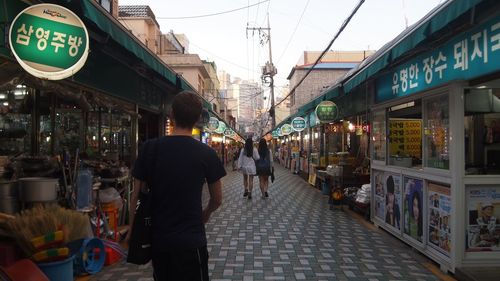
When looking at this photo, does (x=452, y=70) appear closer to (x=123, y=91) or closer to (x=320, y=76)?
(x=123, y=91)

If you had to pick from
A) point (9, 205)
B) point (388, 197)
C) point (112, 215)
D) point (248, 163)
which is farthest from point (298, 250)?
point (248, 163)

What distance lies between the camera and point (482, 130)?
7570 millimetres

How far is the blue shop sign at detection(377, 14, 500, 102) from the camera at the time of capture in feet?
16.1

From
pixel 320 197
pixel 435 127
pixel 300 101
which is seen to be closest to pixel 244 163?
pixel 320 197

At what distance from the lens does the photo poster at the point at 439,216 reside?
614 centimetres

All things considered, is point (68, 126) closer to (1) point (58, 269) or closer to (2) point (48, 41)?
(2) point (48, 41)

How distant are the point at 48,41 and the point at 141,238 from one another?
2.68 meters

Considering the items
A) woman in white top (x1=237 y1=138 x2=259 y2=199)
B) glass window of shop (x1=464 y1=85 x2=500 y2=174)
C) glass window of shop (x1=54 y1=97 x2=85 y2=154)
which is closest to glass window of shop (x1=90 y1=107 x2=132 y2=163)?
glass window of shop (x1=54 y1=97 x2=85 y2=154)

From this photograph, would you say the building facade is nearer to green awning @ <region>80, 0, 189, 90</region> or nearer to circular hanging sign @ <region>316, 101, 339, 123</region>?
circular hanging sign @ <region>316, 101, 339, 123</region>

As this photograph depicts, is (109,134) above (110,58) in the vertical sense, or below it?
below

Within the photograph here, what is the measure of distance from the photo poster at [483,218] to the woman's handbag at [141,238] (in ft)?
15.7

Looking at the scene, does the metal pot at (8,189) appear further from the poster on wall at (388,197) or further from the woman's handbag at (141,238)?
the poster on wall at (388,197)

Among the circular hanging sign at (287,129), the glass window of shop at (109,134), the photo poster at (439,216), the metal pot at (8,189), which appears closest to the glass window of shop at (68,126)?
the glass window of shop at (109,134)

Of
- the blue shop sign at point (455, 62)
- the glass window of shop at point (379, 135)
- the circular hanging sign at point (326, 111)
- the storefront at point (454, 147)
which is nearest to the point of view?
the blue shop sign at point (455, 62)
